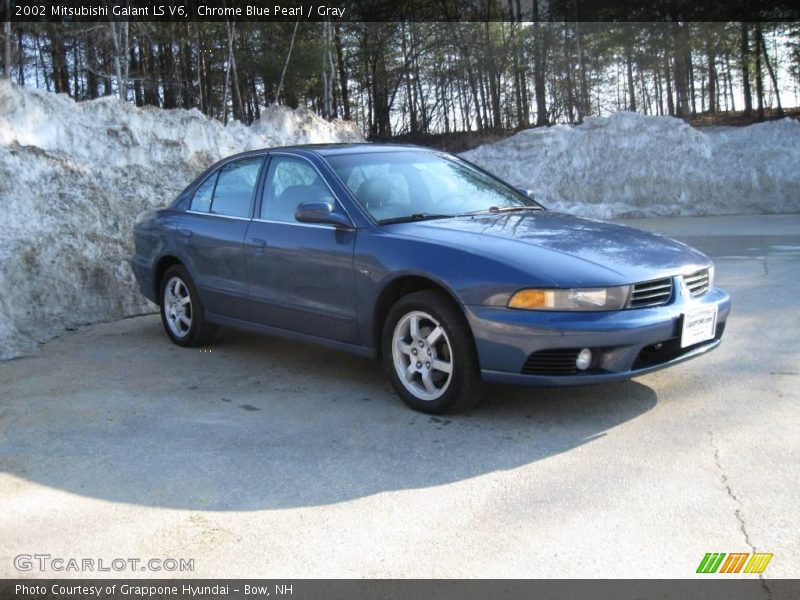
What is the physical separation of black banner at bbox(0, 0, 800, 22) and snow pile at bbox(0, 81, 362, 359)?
1211 cm

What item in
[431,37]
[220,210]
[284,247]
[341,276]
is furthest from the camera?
[431,37]

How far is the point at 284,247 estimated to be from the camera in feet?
18.3

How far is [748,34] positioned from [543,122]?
28.2 feet

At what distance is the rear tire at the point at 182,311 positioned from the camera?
6.61 metres

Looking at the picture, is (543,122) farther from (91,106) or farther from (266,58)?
(91,106)

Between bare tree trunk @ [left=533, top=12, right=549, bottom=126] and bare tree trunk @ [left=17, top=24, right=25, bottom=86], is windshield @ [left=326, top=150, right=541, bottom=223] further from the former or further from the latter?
bare tree trunk @ [left=533, top=12, right=549, bottom=126]

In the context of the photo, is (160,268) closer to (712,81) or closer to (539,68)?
(539,68)

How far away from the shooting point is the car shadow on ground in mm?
3875

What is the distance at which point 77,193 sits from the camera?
396 inches

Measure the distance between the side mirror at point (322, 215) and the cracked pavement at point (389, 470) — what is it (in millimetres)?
1080

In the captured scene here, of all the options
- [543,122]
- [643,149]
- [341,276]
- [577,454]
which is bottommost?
[577,454]

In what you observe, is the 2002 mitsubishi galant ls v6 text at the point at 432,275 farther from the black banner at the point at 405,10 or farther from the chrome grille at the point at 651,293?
the black banner at the point at 405,10

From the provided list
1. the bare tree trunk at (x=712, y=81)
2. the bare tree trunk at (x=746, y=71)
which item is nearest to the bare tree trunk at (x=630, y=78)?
the bare tree trunk at (x=712, y=81)

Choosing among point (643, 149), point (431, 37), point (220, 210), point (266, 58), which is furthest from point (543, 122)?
point (220, 210)
